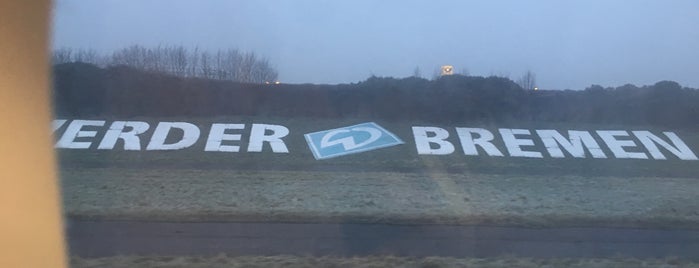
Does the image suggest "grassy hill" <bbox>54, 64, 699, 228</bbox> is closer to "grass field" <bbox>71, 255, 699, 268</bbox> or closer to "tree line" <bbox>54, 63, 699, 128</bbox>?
"tree line" <bbox>54, 63, 699, 128</bbox>

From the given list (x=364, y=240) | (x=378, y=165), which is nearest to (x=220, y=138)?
(x=378, y=165)

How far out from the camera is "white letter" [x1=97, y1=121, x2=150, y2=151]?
112 ft

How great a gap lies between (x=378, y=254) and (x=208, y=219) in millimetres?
5063

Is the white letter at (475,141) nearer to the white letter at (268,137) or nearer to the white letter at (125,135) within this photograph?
the white letter at (268,137)

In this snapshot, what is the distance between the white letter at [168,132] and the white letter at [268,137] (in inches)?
78.2

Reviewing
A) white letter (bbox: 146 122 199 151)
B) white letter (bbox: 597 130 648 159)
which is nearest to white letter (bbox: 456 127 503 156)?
white letter (bbox: 597 130 648 159)

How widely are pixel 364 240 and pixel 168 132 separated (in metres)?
21.0

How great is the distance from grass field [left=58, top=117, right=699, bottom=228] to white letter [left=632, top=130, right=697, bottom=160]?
50cm

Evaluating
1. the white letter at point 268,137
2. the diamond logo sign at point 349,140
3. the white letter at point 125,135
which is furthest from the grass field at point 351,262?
the white letter at point 125,135

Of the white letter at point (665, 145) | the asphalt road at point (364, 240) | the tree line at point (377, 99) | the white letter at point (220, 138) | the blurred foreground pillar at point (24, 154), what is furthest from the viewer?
the tree line at point (377, 99)

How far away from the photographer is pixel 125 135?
3553 centimetres

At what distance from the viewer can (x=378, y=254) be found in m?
14.5

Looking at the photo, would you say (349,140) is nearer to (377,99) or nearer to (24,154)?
(377,99)

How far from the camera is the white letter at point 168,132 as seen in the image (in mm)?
34375
